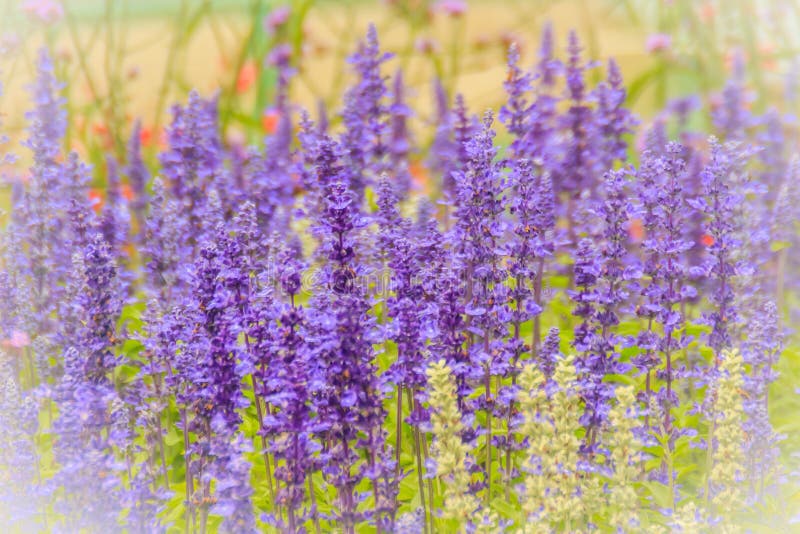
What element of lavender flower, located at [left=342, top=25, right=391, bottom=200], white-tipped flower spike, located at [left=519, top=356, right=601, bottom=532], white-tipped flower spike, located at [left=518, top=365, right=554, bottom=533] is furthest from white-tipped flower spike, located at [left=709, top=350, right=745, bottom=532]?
lavender flower, located at [left=342, top=25, right=391, bottom=200]

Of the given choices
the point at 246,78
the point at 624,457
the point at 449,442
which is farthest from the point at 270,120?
the point at 624,457

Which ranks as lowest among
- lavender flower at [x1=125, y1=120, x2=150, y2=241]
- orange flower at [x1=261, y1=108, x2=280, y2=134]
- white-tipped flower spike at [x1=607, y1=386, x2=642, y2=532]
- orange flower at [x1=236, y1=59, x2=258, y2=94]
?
white-tipped flower spike at [x1=607, y1=386, x2=642, y2=532]

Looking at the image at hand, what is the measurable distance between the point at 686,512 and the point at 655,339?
152 centimetres

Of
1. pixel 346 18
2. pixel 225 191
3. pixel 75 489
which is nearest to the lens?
pixel 75 489

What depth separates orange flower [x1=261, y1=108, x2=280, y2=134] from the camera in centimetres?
1148

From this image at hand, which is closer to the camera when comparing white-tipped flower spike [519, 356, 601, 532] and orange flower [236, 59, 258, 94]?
white-tipped flower spike [519, 356, 601, 532]

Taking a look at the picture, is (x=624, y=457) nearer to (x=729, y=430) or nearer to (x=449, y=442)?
(x=729, y=430)

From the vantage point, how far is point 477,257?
529 centimetres

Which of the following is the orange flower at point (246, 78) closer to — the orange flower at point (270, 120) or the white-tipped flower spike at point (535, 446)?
the orange flower at point (270, 120)

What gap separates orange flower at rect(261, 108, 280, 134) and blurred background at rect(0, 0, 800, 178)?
1.6 inches

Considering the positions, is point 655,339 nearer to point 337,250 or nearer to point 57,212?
point 337,250

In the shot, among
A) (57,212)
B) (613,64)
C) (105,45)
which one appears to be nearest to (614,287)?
(613,64)

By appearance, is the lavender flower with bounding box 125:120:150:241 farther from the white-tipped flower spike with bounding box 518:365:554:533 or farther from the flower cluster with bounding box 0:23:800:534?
the white-tipped flower spike with bounding box 518:365:554:533

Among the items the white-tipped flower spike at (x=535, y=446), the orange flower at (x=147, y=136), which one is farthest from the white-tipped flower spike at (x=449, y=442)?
the orange flower at (x=147, y=136)
